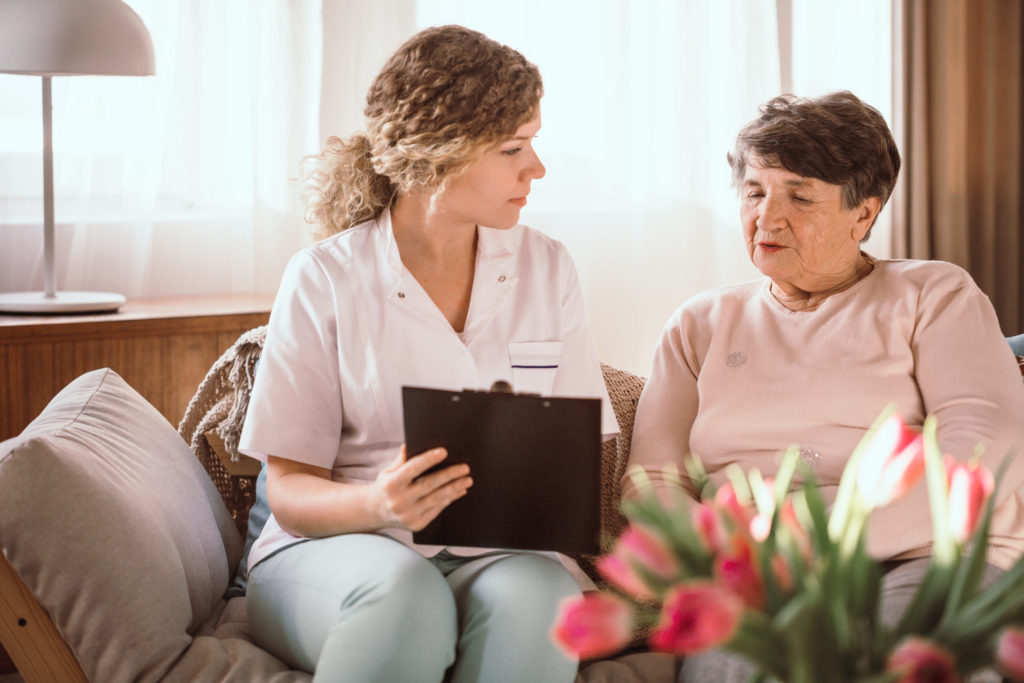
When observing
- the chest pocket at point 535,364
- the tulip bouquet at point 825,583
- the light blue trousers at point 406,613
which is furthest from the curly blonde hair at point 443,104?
the tulip bouquet at point 825,583

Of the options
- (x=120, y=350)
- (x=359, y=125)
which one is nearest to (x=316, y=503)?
(x=120, y=350)

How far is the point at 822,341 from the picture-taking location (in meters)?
1.69

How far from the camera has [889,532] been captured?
1.49 m

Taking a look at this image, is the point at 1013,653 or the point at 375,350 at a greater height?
the point at 375,350

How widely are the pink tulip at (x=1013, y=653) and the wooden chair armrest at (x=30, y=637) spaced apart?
1048mm

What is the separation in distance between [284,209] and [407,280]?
4.80 feet

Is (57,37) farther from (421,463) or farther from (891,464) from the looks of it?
(891,464)

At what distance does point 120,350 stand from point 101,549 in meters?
0.89

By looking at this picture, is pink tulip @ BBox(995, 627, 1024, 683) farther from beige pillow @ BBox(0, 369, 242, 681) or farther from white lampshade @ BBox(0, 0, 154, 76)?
white lampshade @ BBox(0, 0, 154, 76)

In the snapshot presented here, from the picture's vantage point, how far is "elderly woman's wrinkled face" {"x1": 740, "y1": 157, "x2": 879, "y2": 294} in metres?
1.69

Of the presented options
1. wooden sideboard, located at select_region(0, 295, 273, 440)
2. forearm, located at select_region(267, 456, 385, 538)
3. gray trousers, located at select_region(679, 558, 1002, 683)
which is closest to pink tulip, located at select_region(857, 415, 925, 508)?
gray trousers, located at select_region(679, 558, 1002, 683)

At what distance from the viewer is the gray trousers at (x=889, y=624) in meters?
1.22

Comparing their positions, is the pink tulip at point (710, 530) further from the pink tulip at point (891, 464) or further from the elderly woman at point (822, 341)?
the elderly woman at point (822, 341)

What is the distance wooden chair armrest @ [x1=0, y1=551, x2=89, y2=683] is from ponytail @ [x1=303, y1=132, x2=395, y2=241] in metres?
0.66
